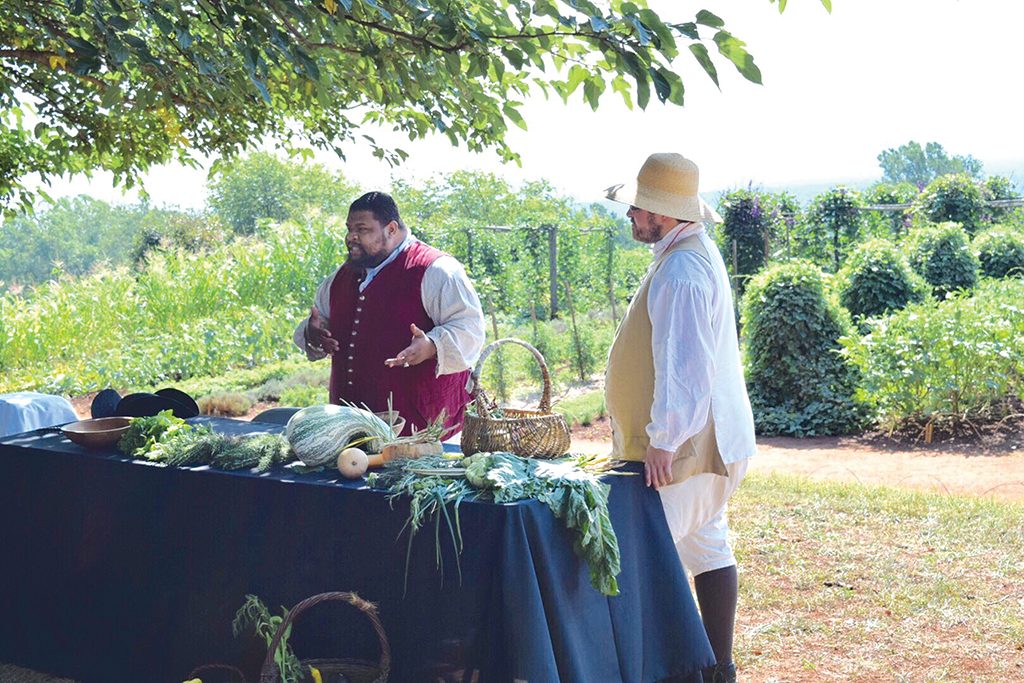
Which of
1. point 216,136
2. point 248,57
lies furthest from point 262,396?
point 248,57

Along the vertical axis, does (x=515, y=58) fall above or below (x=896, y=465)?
above

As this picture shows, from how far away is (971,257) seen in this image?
520 inches

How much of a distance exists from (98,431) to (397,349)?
128 cm

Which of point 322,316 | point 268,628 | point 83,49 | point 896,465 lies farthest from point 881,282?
point 268,628

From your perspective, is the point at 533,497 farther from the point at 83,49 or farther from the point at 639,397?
→ the point at 83,49

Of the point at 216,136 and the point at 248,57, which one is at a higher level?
the point at 216,136

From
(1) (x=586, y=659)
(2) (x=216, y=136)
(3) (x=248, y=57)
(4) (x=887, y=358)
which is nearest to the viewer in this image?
(1) (x=586, y=659)

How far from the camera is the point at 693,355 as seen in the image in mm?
3385

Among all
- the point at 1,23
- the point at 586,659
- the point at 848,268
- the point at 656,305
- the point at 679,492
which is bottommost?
the point at 586,659

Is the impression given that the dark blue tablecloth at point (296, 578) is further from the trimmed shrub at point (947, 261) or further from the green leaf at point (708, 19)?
the trimmed shrub at point (947, 261)

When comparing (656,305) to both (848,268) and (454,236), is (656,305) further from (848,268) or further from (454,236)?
(454,236)

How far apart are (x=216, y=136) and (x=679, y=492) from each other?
4.90m

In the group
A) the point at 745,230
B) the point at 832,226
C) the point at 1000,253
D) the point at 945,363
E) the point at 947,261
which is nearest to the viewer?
the point at 945,363

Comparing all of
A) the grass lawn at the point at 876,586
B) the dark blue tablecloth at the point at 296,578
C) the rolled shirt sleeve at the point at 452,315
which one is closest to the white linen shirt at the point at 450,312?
the rolled shirt sleeve at the point at 452,315
